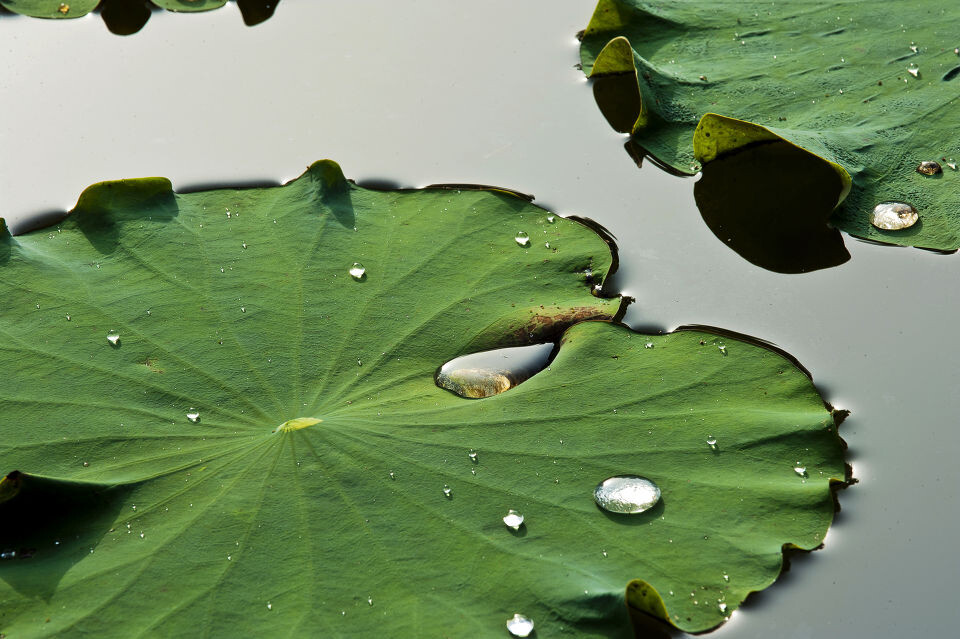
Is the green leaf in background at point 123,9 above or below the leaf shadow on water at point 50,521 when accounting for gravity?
above

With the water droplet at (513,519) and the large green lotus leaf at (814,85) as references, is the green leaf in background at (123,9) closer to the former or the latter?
the large green lotus leaf at (814,85)

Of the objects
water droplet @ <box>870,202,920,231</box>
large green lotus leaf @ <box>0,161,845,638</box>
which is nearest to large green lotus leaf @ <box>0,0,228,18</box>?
large green lotus leaf @ <box>0,161,845,638</box>

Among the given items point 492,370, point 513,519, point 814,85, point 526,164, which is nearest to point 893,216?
point 814,85

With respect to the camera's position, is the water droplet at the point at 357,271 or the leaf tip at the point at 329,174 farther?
the leaf tip at the point at 329,174

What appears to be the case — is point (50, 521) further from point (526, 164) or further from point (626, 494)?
point (526, 164)

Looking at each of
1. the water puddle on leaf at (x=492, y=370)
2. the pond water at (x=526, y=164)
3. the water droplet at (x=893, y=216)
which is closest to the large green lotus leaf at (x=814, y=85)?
the water droplet at (x=893, y=216)

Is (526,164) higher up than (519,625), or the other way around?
(526,164)
